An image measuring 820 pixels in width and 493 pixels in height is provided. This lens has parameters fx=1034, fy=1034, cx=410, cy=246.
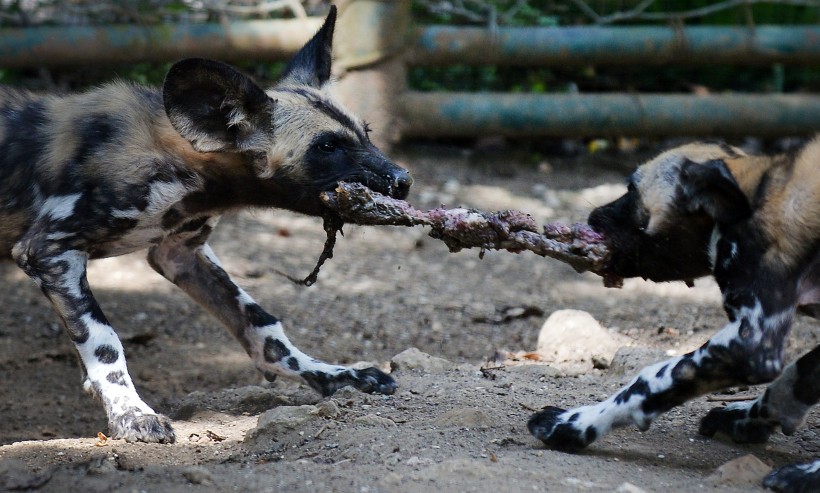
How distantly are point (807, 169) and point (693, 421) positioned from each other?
1.20 m

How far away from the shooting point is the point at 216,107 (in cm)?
454

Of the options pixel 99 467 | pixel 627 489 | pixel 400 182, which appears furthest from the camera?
pixel 400 182

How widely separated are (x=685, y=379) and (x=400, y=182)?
154cm

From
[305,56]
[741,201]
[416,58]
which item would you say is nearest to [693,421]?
[741,201]

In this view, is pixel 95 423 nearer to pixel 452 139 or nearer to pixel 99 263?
pixel 99 263

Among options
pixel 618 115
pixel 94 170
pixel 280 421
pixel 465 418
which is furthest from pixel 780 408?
pixel 618 115

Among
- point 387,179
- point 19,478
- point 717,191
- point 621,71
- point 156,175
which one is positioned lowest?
point 621,71

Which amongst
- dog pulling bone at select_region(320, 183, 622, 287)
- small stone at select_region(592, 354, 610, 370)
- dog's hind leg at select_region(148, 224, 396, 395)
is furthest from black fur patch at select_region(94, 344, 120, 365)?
small stone at select_region(592, 354, 610, 370)

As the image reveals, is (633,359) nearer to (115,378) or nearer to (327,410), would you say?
(327,410)

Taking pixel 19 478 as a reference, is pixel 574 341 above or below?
below

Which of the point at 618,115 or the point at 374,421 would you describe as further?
the point at 618,115

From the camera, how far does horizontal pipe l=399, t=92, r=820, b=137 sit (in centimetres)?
877

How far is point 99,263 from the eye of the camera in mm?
7027

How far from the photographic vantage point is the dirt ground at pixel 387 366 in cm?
340
